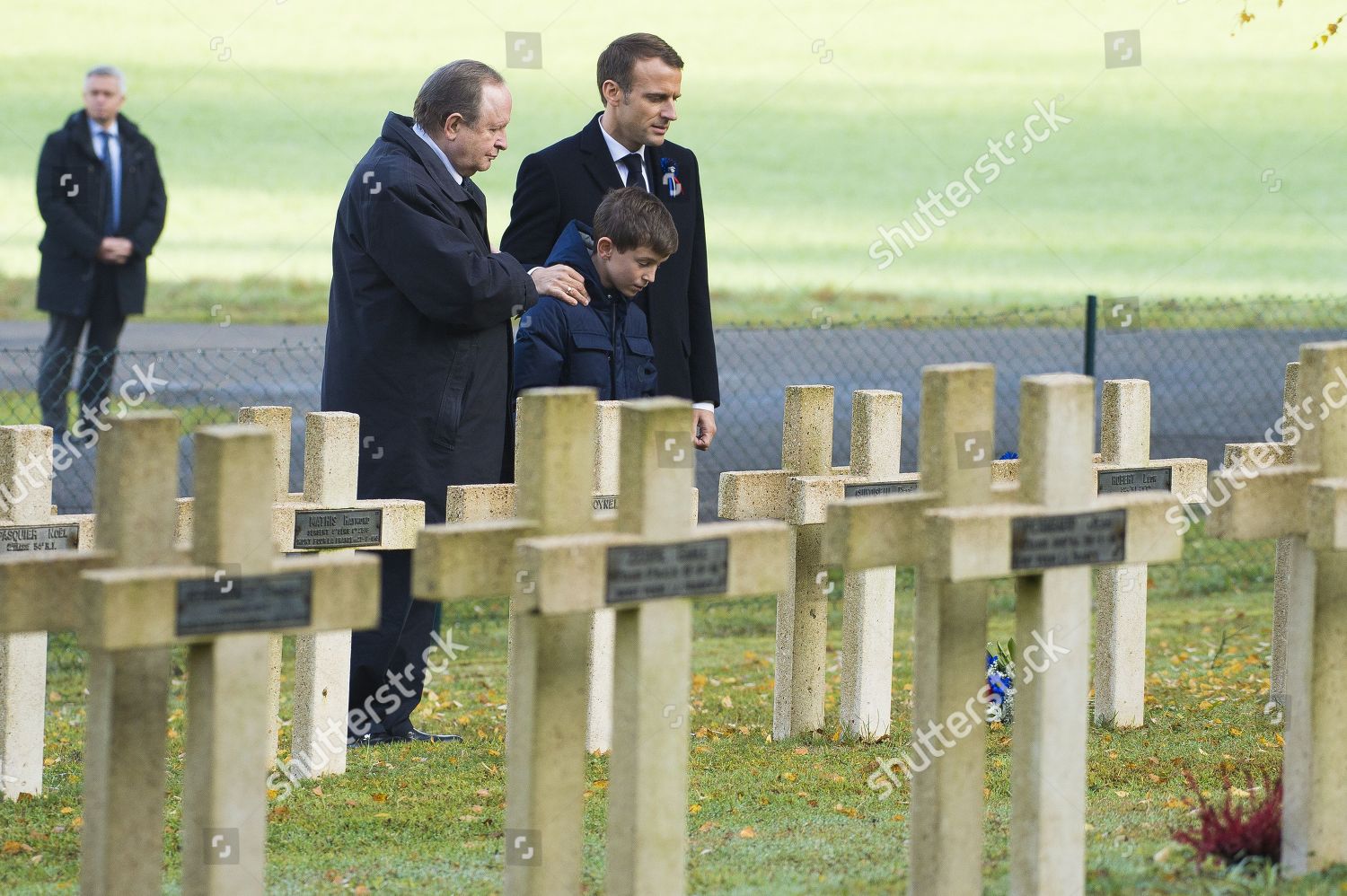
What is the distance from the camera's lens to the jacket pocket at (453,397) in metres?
5.96

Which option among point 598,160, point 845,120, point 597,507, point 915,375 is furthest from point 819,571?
point 845,120

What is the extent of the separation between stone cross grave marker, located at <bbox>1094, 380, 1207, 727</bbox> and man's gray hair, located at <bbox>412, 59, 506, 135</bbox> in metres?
2.28

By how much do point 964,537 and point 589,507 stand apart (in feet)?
2.28

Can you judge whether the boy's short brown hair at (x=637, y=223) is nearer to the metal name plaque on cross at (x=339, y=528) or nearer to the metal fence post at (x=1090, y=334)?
the metal name plaque on cross at (x=339, y=528)

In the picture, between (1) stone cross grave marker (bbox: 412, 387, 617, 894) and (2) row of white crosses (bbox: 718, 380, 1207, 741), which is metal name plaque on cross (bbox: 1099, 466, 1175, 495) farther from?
(1) stone cross grave marker (bbox: 412, 387, 617, 894)

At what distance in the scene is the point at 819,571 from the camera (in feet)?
21.0

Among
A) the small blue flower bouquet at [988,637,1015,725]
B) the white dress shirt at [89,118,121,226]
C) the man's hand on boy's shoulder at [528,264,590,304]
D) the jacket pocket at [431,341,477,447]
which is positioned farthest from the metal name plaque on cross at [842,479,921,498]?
the white dress shirt at [89,118,121,226]

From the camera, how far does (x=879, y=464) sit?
20.5 ft

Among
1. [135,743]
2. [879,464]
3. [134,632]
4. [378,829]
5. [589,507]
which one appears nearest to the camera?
[134,632]

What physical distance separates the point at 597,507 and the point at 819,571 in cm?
89

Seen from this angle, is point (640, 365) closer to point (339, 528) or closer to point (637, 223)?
Result: point (637, 223)

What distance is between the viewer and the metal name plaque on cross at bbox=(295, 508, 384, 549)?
18.3 ft

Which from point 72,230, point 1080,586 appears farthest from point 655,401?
point 72,230

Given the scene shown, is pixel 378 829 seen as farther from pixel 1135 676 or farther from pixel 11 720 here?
pixel 1135 676
